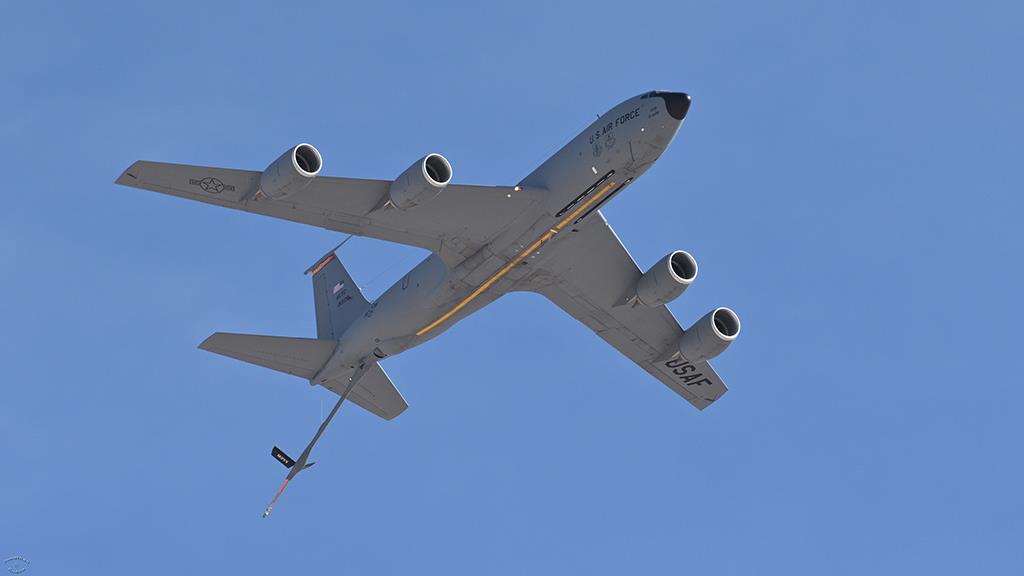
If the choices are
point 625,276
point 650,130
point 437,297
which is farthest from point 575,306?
point 650,130

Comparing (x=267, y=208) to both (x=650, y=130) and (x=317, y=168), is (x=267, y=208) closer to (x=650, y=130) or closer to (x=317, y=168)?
(x=317, y=168)

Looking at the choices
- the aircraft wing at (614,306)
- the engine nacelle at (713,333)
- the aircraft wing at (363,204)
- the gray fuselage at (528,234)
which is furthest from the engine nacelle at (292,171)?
the engine nacelle at (713,333)

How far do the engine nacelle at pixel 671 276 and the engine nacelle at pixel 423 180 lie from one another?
891 centimetres

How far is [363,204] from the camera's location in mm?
46000

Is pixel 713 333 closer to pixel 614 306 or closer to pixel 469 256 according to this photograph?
pixel 614 306

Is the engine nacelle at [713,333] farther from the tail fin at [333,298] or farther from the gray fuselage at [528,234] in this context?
the tail fin at [333,298]

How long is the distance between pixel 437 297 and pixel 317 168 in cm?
772

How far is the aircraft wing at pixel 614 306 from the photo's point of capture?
49625 mm

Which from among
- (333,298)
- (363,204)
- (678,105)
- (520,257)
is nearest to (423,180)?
(363,204)

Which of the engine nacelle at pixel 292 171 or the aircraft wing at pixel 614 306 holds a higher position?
the aircraft wing at pixel 614 306

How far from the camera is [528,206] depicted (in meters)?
46.4

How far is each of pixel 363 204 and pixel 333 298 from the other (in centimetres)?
948

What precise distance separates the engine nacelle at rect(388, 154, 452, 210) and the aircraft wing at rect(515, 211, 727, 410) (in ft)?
18.1

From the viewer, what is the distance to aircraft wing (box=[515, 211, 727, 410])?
49.6 meters
